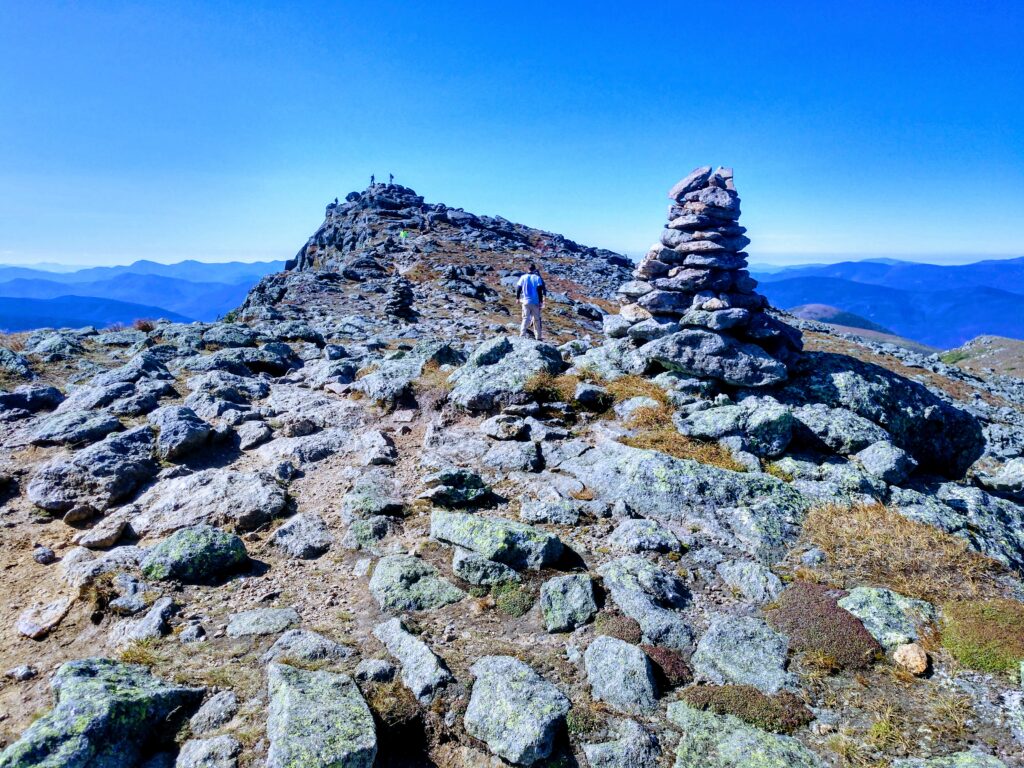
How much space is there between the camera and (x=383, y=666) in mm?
6711

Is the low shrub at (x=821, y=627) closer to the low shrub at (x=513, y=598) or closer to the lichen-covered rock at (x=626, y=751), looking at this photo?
the lichen-covered rock at (x=626, y=751)

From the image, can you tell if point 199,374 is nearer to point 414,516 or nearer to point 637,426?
point 414,516

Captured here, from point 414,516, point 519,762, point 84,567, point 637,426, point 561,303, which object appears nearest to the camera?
point 519,762

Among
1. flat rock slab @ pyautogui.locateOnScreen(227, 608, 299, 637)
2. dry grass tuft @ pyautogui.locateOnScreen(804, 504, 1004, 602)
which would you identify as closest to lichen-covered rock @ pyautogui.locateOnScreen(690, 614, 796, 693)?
dry grass tuft @ pyautogui.locateOnScreen(804, 504, 1004, 602)

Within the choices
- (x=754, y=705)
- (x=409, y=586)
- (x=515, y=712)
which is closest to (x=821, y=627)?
(x=754, y=705)

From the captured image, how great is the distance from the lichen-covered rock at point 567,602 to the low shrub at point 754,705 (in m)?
1.73

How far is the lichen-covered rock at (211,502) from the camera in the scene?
10.5 metres

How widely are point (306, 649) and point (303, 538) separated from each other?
10.5 feet

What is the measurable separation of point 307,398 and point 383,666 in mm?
11393

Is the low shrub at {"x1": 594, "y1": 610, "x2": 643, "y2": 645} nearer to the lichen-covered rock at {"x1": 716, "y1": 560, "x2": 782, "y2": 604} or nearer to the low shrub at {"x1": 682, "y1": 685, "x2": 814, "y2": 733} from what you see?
the low shrub at {"x1": 682, "y1": 685, "x2": 814, "y2": 733}

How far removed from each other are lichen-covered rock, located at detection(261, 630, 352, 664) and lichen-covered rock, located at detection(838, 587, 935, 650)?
7.05m

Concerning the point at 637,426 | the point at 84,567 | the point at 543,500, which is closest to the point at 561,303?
the point at 637,426

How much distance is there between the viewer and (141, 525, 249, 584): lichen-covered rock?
866 centimetres

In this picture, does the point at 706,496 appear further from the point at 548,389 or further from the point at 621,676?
the point at 548,389
